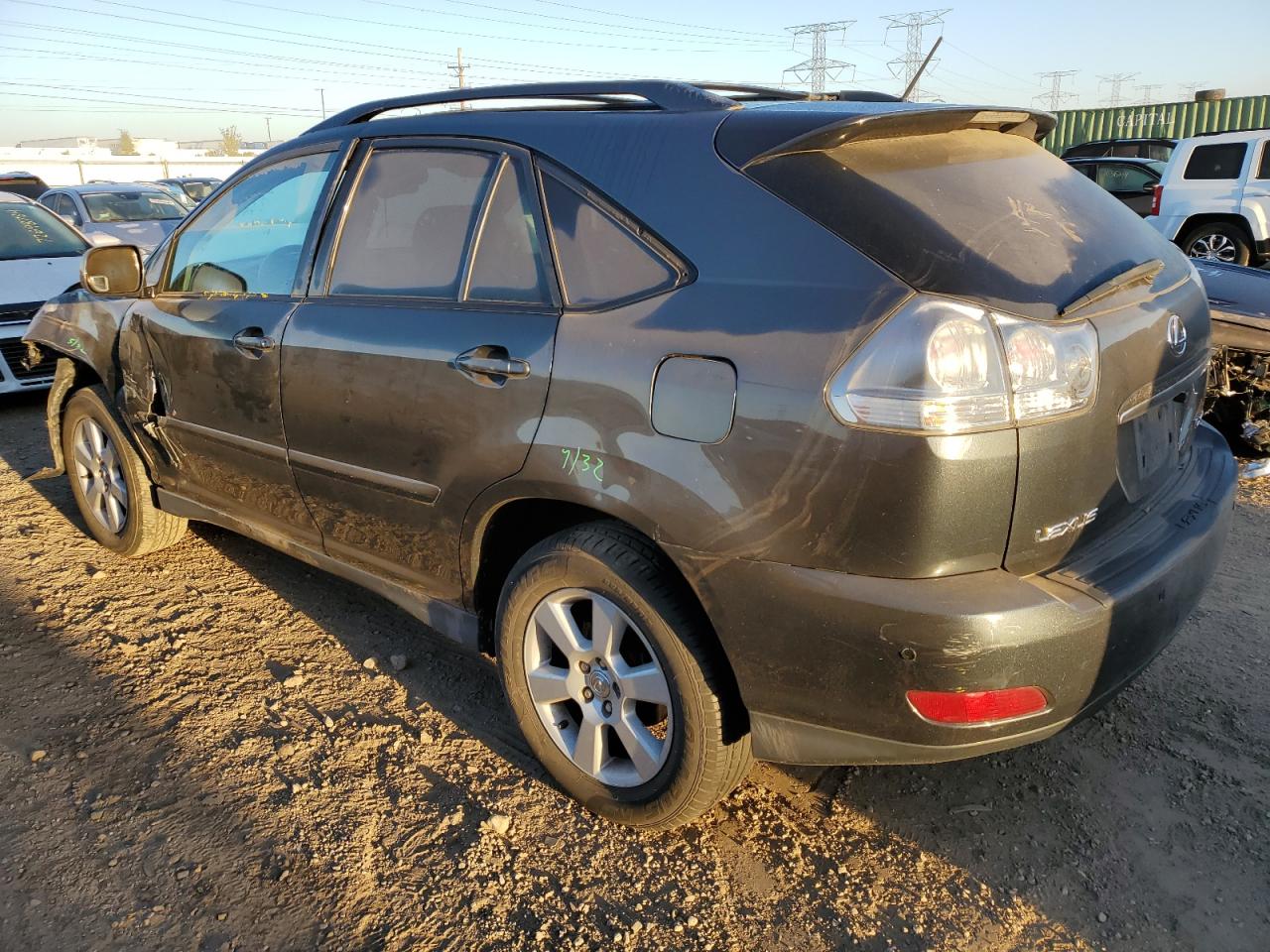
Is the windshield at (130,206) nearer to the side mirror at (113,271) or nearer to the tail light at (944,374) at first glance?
the side mirror at (113,271)

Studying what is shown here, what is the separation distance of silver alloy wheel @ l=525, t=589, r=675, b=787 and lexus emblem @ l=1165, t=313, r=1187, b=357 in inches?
56.3

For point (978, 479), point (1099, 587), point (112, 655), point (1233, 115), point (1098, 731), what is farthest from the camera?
point (1233, 115)

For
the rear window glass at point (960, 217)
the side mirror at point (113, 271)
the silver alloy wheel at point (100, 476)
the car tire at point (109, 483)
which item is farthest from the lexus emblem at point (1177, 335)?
the silver alloy wheel at point (100, 476)

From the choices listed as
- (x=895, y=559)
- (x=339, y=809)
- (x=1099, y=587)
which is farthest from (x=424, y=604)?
(x=1099, y=587)

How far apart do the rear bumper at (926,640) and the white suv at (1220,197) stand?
1076cm

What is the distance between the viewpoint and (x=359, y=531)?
295 cm

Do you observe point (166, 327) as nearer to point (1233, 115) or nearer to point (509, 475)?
point (509, 475)

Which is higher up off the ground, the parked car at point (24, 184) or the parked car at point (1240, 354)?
the parked car at point (24, 184)

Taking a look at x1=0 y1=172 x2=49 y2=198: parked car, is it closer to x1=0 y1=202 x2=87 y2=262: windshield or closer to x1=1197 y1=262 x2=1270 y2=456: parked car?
x1=0 y1=202 x2=87 y2=262: windshield

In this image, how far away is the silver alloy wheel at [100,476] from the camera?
4.16 metres

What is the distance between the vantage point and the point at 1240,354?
4652mm

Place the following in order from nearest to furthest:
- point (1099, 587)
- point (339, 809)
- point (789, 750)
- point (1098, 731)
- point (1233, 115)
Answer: point (1099, 587)
point (789, 750)
point (339, 809)
point (1098, 731)
point (1233, 115)

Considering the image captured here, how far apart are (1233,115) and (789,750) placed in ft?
89.5

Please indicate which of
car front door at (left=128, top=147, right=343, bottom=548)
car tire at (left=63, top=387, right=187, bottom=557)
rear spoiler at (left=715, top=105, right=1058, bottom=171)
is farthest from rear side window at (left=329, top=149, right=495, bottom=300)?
car tire at (left=63, top=387, right=187, bottom=557)
